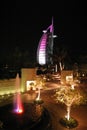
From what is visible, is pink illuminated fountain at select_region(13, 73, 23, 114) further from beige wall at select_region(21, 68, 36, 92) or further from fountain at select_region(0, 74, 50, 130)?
beige wall at select_region(21, 68, 36, 92)

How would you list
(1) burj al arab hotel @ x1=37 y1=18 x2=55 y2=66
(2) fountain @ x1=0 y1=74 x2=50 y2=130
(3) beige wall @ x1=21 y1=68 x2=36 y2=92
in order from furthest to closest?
(1) burj al arab hotel @ x1=37 y1=18 x2=55 y2=66, (3) beige wall @ x1=21 y1=68 x2=36 y2=92, (2) fountain @ x1=0 y1=74 x2=50 y2=130

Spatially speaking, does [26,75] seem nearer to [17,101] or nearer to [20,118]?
[17,101]

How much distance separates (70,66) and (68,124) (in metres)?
41.0

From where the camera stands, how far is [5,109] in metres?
17.4

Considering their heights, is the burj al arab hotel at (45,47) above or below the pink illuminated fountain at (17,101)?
above

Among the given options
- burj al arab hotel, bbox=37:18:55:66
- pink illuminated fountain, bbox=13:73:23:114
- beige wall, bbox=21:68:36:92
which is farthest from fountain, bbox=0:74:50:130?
burj al arab hotel, bbox=37:18:55:66

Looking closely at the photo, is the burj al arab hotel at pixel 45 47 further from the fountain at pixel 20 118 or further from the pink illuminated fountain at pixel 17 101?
the fountain at pixel 20 118

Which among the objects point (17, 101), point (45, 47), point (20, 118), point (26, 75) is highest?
point (45, 47)

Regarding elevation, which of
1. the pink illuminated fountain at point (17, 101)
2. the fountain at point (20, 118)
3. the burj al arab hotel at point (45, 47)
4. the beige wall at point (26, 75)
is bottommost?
the fountain at point (20, 118)

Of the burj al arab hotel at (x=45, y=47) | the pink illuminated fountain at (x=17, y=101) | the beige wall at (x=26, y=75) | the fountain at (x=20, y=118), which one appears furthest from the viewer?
the burj al arab hotel at (x=45, y=47)

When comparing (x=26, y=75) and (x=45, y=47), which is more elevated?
(x=45, y=47)

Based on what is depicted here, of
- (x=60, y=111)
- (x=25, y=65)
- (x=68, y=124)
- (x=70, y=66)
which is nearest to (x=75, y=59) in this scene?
(x=70, y=66)

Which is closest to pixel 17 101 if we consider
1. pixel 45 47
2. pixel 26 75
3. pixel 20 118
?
pixel 20 118

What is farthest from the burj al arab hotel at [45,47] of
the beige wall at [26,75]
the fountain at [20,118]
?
the fountain at [20,118]
